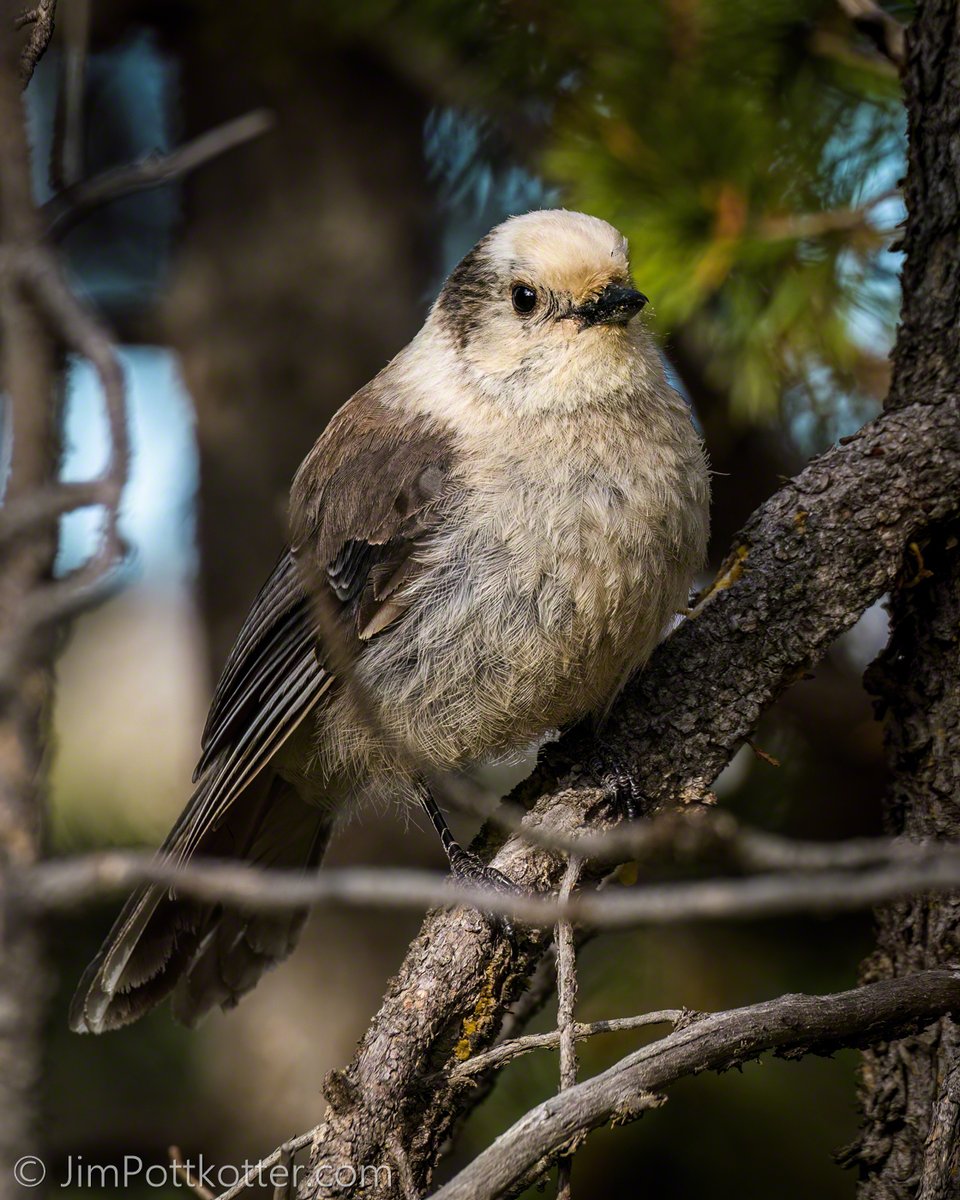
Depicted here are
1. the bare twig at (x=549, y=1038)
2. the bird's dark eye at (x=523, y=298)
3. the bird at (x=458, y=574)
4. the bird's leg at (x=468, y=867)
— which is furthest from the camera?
the bird's dark eye at (x=523, y=298)

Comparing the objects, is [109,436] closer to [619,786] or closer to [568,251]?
[619,786]

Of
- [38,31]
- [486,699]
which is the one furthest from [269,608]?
[38,31]

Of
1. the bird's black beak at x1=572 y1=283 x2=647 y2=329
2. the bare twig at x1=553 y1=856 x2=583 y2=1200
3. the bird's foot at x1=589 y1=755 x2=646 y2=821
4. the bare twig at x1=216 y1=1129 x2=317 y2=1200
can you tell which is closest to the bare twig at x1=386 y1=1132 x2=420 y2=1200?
the bare twig at x1=216 y1=1129 x2=317 y2=1200

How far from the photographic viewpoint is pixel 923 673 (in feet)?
7.30

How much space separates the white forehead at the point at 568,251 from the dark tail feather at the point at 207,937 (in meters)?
1.28

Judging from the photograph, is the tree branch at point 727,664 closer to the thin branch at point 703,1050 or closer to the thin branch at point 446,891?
the thin branch at point 703,1050

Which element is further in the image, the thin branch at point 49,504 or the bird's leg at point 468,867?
the bird's leg at point 468,867

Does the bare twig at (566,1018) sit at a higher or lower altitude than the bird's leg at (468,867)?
lower

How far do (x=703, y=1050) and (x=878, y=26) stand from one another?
6.35ft

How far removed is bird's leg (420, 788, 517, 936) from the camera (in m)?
2.23

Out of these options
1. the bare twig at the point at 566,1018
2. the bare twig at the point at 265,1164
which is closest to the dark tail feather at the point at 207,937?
the bare twig at the point at 265,1164

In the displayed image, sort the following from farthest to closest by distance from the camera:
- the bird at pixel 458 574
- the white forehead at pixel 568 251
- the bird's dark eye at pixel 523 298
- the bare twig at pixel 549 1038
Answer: the bird's dark eye at pixel 523 298
the white forehead at pixel 568 251
the bird at pixel 458 574
the bare twig at pixel 549 1038

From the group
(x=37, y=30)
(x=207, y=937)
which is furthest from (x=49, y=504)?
(x=207, y=937)

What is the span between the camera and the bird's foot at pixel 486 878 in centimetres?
213
